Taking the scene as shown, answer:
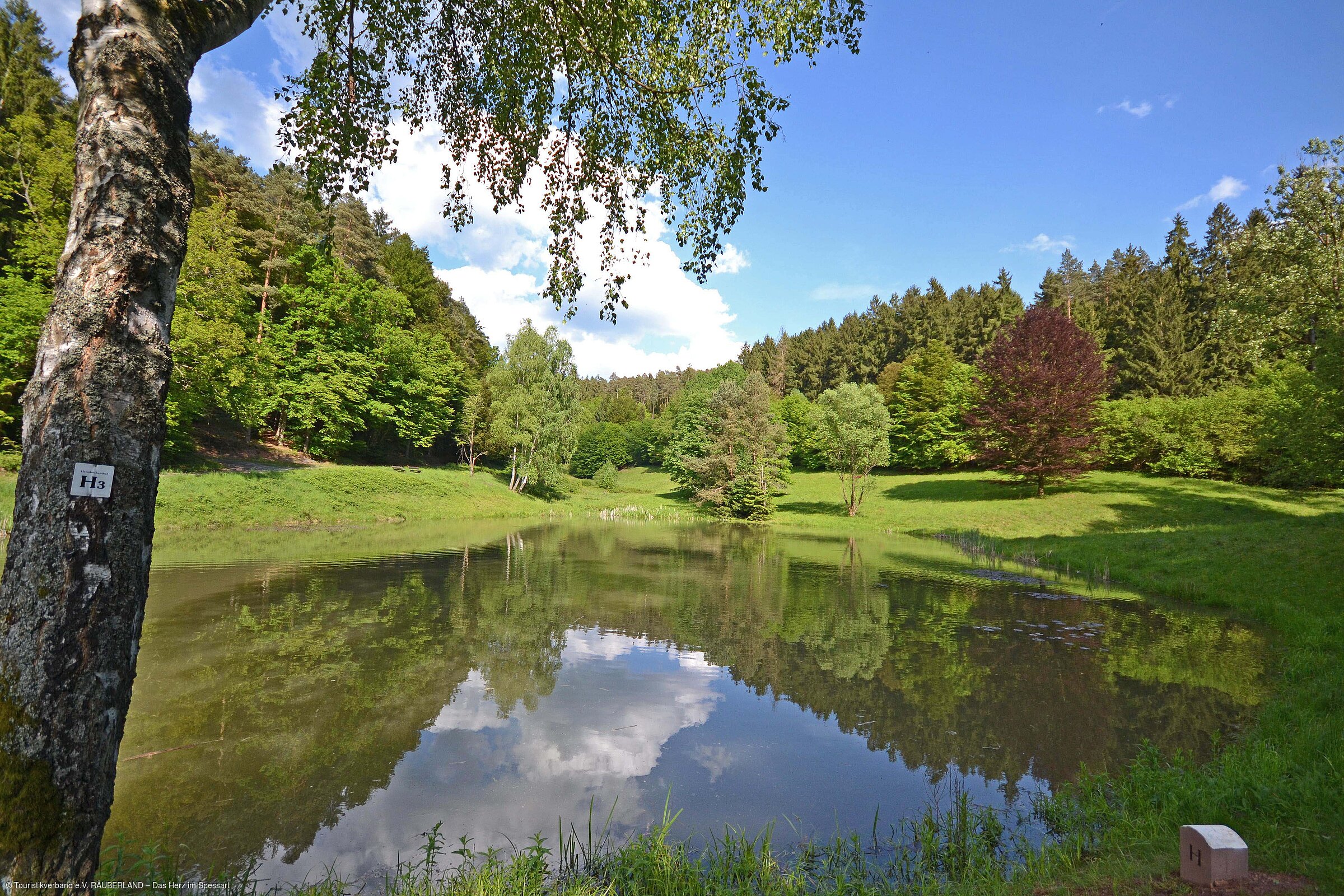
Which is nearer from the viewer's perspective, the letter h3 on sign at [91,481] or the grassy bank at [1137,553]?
the letter h3 on sign at [91,481]

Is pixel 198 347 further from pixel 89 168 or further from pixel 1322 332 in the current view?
pixel 1322 332

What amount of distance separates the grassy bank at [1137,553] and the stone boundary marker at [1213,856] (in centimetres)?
34

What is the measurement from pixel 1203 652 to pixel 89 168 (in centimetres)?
1385

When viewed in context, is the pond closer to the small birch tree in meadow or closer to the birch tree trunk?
the birch tree trunk

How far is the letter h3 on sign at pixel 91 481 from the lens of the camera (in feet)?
8.32

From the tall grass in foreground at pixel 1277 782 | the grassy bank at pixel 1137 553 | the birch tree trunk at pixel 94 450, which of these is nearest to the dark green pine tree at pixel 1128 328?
the grassy bank at pixel 1137 553

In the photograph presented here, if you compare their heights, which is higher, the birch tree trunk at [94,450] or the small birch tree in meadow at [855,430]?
the small birch tree in meadow at [855,430]

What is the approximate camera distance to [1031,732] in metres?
6.56

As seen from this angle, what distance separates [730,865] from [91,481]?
14.0 ft

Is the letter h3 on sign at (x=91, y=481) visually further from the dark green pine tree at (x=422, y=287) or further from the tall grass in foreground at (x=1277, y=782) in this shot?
the dark green pine tree at (x=422, y=287)

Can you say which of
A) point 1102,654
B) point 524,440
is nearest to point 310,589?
point 1102,654

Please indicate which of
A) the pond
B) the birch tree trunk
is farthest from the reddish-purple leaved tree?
the birch tree trunk

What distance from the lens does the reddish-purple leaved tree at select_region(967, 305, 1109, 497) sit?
30547mm

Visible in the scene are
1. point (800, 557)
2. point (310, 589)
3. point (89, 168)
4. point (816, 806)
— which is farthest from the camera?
point (800, 557)
